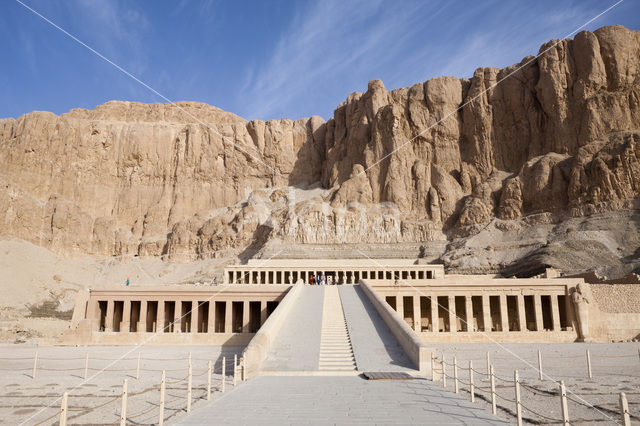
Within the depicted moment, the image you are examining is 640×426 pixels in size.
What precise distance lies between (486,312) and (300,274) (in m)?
24.4

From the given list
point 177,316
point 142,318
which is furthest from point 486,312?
point 142,318

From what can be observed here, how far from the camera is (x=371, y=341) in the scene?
55.4 feet

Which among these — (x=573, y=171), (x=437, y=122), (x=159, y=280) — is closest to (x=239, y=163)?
(x=159, y=280)

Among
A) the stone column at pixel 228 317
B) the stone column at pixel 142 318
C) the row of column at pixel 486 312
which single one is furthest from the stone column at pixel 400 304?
the stone column at pixel 142 318

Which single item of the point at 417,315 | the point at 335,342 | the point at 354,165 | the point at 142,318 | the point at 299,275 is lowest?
the point at 335,342

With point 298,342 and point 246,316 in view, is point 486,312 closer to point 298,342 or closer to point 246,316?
point 246,316

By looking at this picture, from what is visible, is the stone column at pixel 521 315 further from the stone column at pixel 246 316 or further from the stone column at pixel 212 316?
the stone column at pixel 212 316

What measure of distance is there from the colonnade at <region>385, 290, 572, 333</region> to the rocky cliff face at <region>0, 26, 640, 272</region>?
32659mm

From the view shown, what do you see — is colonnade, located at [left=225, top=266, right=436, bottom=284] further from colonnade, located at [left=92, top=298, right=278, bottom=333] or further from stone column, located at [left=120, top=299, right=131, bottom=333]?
stone column, located at [left=120, top=299, right=131, bottom=333]

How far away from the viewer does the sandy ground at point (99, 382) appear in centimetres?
1055

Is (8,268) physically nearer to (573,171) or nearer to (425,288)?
(425,288)

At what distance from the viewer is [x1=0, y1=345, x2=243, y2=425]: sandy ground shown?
10555 millimetres

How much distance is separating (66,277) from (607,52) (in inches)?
3218

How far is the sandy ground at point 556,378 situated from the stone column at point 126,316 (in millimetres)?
18851
